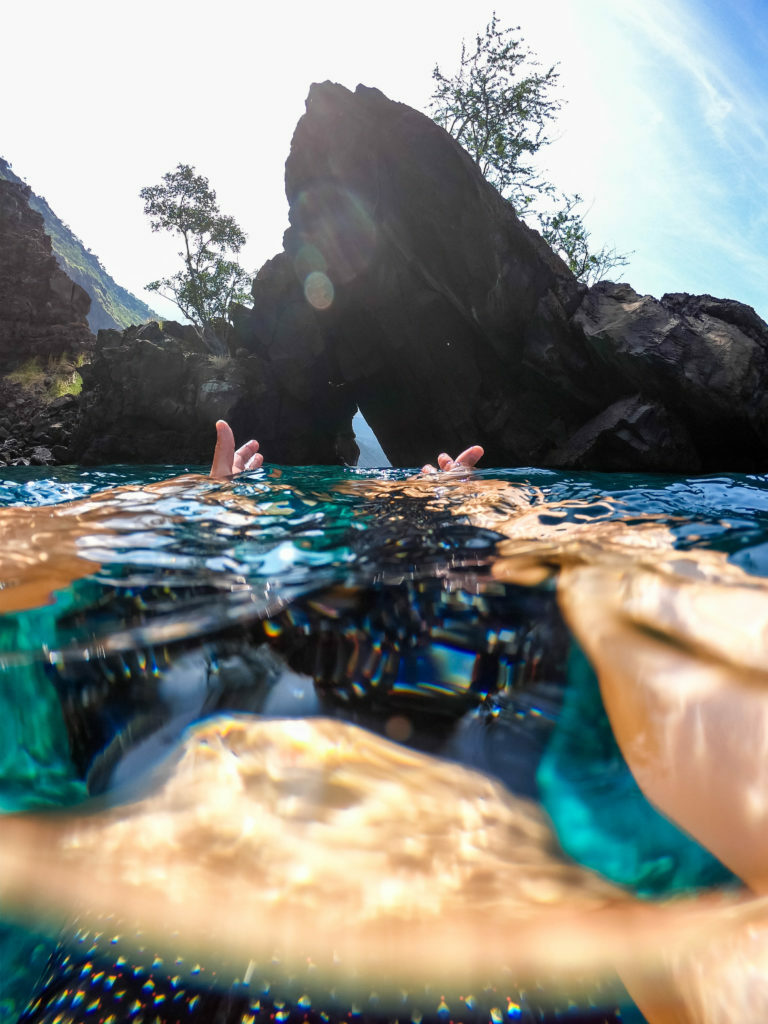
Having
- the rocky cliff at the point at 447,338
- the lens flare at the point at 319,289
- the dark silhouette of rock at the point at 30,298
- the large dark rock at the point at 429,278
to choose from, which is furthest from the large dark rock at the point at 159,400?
the dark silhouette of rock at the point at 30,298

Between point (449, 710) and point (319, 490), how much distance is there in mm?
2507

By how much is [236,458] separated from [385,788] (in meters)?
4.06

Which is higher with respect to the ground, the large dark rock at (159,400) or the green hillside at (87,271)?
the green hillside at (87,271)

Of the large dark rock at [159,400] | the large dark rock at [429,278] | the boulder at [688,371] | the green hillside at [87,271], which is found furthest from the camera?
the green hillside at [87,271]

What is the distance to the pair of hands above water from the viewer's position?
11.8 feet

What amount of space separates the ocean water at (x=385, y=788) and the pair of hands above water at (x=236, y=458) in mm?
2276

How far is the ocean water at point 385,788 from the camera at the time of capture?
1.61 ft

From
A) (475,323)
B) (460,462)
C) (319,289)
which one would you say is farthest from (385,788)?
(319,289)

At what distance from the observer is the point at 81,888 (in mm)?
611

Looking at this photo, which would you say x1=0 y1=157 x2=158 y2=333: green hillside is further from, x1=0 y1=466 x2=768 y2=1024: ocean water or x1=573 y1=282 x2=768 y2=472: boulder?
x1=0 y1=466 x2=768 y2=1024: ocean water

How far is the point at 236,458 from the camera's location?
4449 millimetres

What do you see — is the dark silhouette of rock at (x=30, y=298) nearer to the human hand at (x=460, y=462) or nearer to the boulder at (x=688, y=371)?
the boulder at (x=688, y=371)

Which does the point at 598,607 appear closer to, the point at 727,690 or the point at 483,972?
the point at 727,690

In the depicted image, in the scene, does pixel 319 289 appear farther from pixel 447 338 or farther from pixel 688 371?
pixel 688 371
